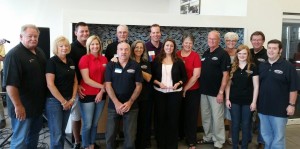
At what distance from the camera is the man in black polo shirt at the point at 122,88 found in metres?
2.86

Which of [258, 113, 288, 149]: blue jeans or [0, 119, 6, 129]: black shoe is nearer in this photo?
[258, 113, 288, 149]: blue jeans

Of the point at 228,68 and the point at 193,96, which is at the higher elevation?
the point at 228,68

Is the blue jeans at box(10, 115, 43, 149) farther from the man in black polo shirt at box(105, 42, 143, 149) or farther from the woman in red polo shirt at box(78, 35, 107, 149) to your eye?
the man in black polo shirt at box(105, 42, 143, 149)

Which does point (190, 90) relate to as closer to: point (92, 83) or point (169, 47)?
point (169, 47)

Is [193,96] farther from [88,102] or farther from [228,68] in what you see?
[88,102]

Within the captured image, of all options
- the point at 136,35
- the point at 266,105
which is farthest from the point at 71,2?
the point at 266,105

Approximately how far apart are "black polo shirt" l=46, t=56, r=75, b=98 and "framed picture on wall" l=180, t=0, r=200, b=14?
3887mm

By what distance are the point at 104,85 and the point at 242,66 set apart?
1660mm

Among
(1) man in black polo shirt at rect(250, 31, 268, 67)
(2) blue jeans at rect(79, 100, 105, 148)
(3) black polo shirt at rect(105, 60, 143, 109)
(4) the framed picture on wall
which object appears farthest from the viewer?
(4) the framed picture on wall

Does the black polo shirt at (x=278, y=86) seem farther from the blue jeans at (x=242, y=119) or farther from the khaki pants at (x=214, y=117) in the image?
the khaki pants at (x=214, y=117)

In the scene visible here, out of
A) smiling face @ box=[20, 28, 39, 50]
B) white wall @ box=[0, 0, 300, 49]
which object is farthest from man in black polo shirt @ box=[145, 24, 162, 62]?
smiling face @ box=[20, 28, 39, 50]

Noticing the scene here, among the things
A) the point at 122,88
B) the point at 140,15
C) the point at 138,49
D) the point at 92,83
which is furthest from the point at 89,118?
the point at 140,15

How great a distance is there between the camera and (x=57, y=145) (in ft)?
9.00

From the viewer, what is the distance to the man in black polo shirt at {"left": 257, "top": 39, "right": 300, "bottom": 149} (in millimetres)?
2754
